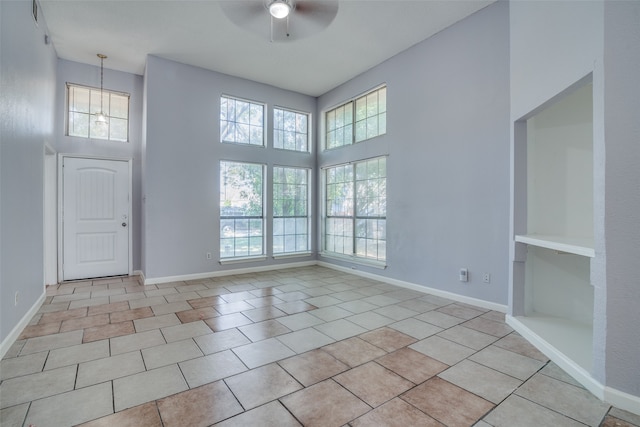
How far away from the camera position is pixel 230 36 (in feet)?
13.7

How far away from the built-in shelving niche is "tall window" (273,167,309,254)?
4.09m

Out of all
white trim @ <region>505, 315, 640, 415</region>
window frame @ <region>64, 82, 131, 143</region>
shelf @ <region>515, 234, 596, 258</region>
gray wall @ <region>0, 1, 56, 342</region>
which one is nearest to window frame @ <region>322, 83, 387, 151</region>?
shelf @ <region>515, 234, 596, 258</region>

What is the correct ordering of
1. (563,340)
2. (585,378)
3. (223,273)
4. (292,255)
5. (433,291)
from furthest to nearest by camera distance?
(292,255)
(223,273)
(433,291)
(563,340)
(585,378)

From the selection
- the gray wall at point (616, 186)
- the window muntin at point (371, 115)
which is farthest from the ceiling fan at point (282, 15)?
the window muntin at point (371, 115)

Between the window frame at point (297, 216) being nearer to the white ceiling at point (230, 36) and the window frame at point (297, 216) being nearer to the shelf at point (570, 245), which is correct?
the white ceiling at point (230, 36)

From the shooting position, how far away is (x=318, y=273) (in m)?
5.55

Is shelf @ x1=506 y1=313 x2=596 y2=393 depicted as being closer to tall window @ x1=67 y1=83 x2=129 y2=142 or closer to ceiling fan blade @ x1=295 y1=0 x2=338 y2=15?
ceiling fan blade @ x1=295 y1=0 x2=338 y2=15

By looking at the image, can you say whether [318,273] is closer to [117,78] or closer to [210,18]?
[210,18]

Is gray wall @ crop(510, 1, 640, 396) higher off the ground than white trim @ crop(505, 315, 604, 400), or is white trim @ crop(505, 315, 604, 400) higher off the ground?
gray wall @ crop(510, 1, 640, 396)

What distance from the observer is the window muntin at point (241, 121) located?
5473mm

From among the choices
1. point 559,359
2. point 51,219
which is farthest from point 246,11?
point 51,219

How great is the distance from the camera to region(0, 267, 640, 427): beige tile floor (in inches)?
67.1

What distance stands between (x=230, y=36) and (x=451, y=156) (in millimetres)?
3413

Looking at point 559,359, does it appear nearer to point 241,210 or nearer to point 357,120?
point 357,120
